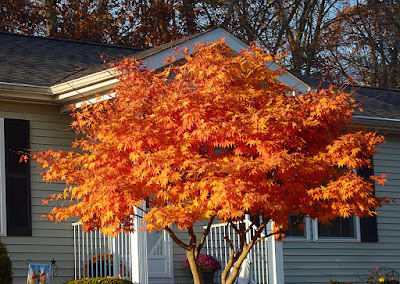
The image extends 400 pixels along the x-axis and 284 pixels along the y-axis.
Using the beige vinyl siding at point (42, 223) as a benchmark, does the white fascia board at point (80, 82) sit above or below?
above

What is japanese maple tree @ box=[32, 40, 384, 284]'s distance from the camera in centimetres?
834

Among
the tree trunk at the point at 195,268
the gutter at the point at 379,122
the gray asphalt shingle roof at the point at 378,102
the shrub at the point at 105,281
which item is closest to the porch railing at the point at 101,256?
the shrub at the point at 105,281

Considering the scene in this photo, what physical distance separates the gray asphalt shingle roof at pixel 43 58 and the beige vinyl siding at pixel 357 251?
5.46 metres

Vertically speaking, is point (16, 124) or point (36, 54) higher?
point (36, 54)

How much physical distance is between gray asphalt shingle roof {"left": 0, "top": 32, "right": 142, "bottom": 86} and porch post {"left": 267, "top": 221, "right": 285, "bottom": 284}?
4138mm

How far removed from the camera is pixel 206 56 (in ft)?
29.5

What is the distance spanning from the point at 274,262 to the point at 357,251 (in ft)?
11.8

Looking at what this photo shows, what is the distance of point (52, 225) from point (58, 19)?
15326 millimetres

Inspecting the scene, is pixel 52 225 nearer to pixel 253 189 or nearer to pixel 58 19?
pixel 253 189

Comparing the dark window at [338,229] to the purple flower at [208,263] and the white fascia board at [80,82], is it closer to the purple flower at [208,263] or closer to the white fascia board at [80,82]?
the purple flower at [208,263]

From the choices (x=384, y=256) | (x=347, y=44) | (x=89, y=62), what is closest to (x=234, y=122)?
(x=89, y=62)

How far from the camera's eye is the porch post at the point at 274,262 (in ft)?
40.3

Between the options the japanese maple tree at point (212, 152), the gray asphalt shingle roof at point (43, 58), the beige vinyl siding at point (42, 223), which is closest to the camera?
the japanese maple tree at point (212, 152)

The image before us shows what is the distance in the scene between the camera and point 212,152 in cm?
892
